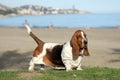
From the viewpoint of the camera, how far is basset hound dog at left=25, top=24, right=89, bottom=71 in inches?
486

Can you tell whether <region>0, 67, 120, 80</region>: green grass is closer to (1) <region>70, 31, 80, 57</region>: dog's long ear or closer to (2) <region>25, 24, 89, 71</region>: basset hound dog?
(2) <region>25, 24, 89, 71</region>: basset hound dog

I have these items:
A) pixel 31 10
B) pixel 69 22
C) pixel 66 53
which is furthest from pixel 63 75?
pixel 31 10

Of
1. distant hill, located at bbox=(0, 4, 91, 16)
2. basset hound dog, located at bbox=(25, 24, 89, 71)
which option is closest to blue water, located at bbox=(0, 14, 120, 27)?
distant hill, located at bbox=(0, 4, 91, 16)

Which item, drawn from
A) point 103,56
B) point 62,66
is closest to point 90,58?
point 103,56

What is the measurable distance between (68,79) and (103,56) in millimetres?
12296

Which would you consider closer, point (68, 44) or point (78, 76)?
point (78, 76)

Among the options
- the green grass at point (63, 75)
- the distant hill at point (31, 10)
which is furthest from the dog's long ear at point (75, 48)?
the distant hill at point (31, 10)

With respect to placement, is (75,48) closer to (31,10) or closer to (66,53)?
(66,53)

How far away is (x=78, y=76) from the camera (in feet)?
37.3

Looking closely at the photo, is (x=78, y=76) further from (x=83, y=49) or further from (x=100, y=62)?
(x=100, y=62)

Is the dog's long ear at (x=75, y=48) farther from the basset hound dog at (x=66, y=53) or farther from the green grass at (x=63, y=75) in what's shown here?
the green grass at (x=63, y=75)

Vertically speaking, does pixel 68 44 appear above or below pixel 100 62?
above

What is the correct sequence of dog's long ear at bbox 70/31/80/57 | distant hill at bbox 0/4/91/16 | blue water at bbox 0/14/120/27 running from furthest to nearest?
distant hill at bbox 0/4/91/16, blue water at bbox 0/14/120/27, dog's long ear at bbox 70/31/80/57

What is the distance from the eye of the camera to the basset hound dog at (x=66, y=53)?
12.3 m
